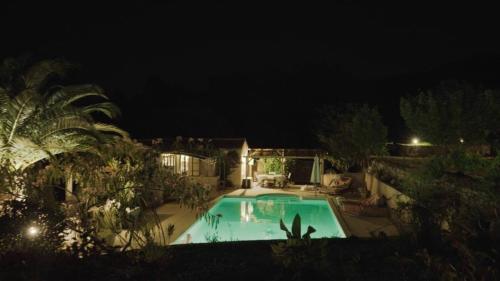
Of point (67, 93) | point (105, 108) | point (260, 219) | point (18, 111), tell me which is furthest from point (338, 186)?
point (18, 111)

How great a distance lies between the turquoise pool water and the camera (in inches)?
468

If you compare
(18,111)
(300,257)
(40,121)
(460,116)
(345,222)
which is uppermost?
(460,116)

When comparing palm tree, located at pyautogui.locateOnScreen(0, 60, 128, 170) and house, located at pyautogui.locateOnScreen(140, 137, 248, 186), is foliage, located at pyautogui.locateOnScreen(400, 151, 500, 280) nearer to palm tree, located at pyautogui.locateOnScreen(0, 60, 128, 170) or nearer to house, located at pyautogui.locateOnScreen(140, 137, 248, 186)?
palm tree, located at pyautogui.locateOnScreen(0, 60, 128, 170)

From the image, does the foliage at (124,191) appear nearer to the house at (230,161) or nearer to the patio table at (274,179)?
the house at (230,161)

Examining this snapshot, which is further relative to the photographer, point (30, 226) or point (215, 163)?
point (215, 163)

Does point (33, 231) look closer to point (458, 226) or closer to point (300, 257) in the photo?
point (300, 257)

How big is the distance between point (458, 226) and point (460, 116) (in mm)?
12732

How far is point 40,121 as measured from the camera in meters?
8.56

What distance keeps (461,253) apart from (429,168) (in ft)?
22.9

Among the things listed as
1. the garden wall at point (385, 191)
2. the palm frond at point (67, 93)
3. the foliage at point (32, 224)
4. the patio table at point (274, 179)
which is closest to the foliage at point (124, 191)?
the foliage at point (32, 224)

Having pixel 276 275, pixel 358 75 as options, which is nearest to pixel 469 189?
pixel 276 275

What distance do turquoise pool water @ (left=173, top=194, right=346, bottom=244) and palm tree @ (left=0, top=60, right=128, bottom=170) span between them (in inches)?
146

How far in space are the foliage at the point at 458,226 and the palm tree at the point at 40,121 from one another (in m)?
6.96

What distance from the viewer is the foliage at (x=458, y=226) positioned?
454 cm
